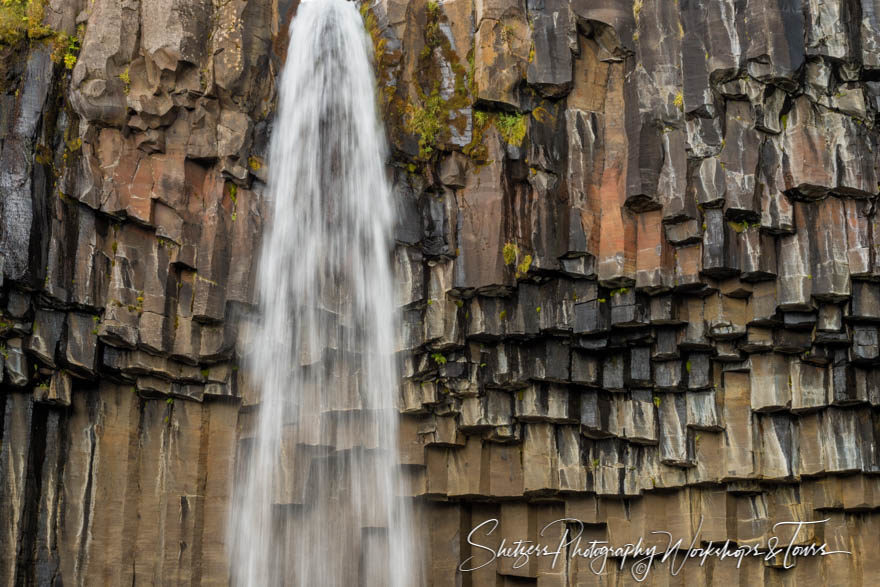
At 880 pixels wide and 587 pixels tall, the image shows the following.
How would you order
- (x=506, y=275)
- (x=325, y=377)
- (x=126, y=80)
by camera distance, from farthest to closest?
(x=325, y=377) < (x=126, y=80) < (x=506, y=275)

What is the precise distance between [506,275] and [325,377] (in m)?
3.34

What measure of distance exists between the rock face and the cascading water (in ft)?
0.96

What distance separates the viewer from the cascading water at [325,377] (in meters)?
13.6

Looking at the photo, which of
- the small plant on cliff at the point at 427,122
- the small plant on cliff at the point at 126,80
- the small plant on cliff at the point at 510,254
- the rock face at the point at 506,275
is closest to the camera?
the rock face at the point at 506,275

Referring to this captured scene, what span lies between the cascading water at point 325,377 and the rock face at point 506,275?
0.29m

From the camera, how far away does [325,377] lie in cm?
1391

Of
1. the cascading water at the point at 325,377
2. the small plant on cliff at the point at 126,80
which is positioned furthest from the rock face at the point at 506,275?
the cascading water at the point at 325,377

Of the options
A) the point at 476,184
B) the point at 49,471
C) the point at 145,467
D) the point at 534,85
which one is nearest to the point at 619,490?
the point at 476,184

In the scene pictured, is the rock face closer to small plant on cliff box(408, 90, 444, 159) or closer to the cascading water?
small plant on cliff box(408, 90, 444, 159)

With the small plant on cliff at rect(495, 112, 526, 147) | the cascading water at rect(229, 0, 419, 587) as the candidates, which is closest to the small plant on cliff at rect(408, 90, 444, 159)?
the cascading water at rect(229, 0, 419, 587)

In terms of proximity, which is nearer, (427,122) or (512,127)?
(512,127)

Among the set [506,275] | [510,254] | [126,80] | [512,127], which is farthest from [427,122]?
[126,80]

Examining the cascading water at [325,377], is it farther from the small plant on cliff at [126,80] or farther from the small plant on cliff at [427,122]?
the small plant on cliff at [126,80]

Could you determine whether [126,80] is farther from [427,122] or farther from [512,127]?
[512,127]
